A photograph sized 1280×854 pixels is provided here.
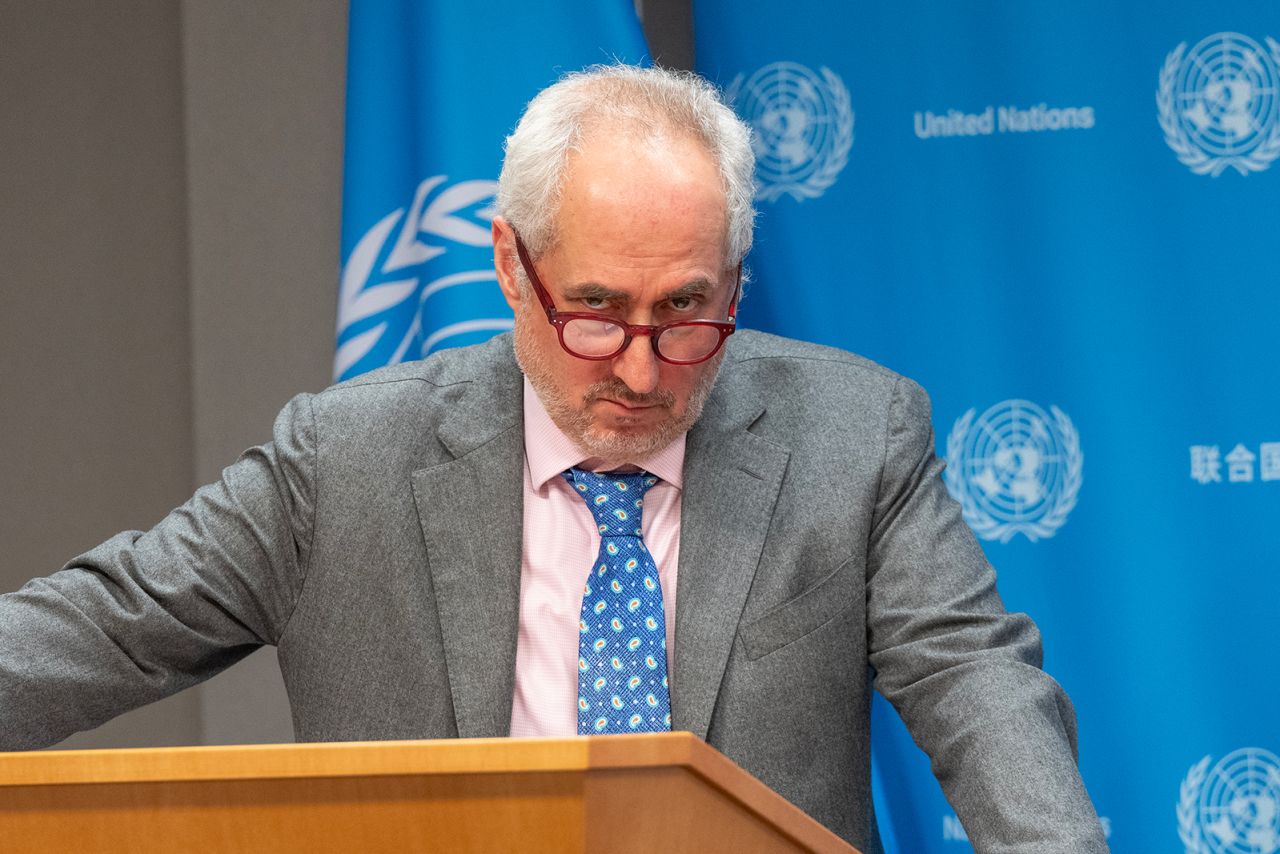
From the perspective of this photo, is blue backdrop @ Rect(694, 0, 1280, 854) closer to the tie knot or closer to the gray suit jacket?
the gray suit jacket

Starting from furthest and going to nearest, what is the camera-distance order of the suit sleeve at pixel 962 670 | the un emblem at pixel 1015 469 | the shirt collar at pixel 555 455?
1. the un emblem at pixel 1015 469
2. the shirt collar at pixel 555 455
3. the suit sleeve at pixel 962 670

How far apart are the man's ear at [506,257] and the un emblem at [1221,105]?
55.5 inches

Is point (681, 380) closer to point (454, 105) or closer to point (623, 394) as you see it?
point (623, 394)

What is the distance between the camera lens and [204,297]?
3545 millimetres

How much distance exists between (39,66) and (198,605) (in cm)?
205

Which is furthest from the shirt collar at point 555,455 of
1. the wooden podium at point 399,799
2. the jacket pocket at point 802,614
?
the wooden podium at point 399,799

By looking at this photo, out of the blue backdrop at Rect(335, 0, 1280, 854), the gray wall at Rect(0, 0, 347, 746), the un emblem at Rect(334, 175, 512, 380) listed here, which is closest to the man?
the un emblem at Rect(334, 175, 512, 380)

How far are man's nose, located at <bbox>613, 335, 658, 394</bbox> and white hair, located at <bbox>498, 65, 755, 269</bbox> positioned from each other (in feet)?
0.50

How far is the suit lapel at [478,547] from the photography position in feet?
6.38

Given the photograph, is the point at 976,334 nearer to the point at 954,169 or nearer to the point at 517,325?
the point at 954,169

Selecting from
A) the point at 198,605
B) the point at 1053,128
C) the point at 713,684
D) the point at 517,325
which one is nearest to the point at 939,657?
the point at 713,684

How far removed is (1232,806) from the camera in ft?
9.40

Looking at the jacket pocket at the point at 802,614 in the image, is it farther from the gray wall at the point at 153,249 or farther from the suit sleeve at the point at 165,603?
the gray wall at the point at 153,249

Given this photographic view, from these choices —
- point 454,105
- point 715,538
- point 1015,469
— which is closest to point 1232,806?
point 1015,469
